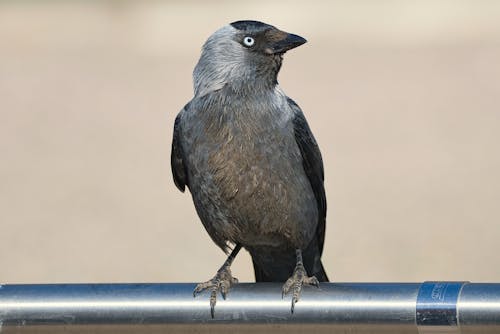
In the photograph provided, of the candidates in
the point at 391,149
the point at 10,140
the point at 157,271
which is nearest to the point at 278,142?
the point at 157,271

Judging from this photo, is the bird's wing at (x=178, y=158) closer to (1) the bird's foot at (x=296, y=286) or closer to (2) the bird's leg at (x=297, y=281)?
(2) the bird's leg at (x=297, y=281)

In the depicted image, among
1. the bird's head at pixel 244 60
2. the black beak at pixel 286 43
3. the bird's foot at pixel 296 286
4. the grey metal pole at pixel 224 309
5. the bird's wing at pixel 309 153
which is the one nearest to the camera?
the grey metal pole at pixel 224 309

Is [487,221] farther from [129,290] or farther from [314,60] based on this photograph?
[129,290]

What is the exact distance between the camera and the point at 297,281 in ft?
13.9

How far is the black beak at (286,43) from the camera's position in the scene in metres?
4.95

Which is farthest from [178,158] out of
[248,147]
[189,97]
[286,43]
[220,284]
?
[189,97]

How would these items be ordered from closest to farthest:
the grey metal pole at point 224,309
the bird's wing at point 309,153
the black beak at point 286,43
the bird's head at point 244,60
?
the grey metal pole at point 224,309
the black beak at point 286,43
the bird's head at point 244,60
the bird's wing at point 309,153

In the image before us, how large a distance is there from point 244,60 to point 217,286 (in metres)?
1.23

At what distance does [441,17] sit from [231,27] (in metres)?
14.6

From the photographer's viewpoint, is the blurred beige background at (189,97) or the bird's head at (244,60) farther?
the blurred beige background at (189,97)

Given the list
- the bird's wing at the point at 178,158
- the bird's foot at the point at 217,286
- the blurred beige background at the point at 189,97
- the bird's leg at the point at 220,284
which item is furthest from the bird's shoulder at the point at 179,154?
the blurred beige background at the point at 189,97

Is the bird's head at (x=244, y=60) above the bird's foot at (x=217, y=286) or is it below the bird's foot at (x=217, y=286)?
above

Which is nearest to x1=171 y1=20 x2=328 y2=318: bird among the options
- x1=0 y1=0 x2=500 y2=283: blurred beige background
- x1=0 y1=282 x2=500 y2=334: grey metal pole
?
x1=0 y1=282 x2=500 y2=334: grey metal pole

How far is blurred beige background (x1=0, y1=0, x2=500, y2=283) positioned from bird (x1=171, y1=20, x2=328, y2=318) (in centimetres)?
523
